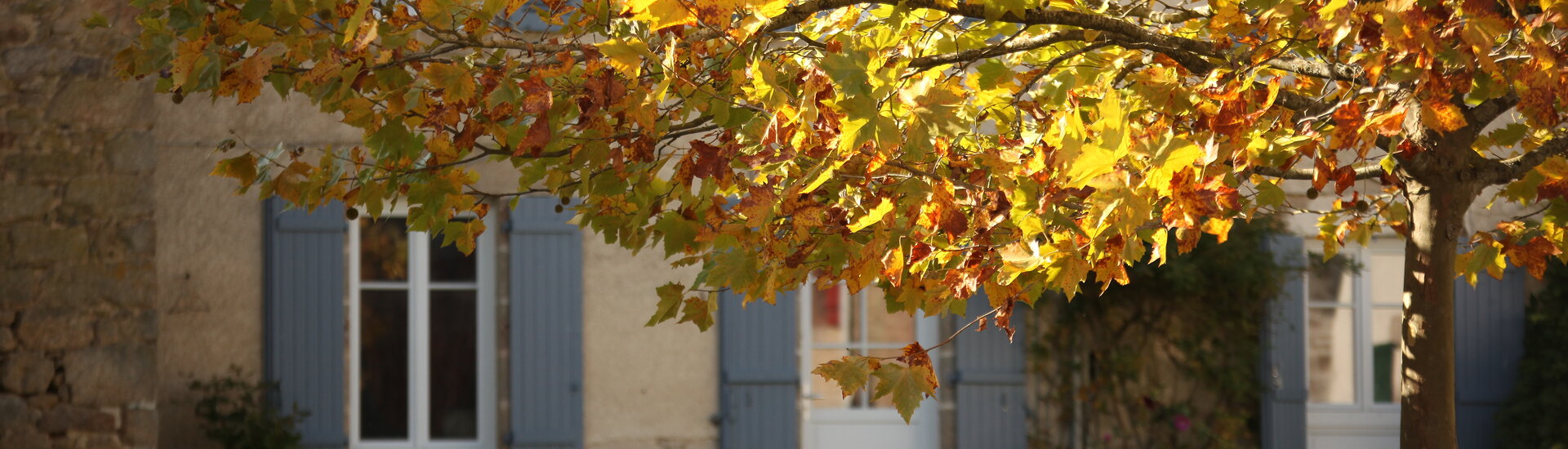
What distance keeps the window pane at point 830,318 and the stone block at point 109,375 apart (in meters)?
3.01

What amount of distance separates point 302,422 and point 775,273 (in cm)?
412

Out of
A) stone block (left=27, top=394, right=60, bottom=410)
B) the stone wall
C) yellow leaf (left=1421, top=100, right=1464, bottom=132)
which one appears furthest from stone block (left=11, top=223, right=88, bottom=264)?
yellow leaf (left=1421, top=100, right=1464, bottom=132)

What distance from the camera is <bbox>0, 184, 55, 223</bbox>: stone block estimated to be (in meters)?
5.17

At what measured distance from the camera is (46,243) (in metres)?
5.20

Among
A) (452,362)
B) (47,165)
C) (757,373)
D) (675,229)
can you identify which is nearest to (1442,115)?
(675,229)

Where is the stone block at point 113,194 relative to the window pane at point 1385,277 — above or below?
above

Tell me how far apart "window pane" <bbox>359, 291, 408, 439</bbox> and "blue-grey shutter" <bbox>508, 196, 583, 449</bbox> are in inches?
21.8

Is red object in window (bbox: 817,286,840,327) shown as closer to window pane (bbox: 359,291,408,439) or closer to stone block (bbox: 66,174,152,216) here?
window pane (bbox: 359,291,408,439)

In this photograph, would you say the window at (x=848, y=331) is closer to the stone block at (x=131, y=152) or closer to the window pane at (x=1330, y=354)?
the window pane at (x=1330, y=354)

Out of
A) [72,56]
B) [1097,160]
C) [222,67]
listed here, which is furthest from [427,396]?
[1097,160]

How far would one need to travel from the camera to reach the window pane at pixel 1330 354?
7.13m

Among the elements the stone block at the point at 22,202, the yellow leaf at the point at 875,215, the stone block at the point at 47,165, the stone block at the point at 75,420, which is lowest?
the stone block at the point at 75,420

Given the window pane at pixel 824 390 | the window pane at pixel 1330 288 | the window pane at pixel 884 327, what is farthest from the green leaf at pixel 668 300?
the window pane at pixel 1330 288

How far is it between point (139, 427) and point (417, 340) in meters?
1.44
